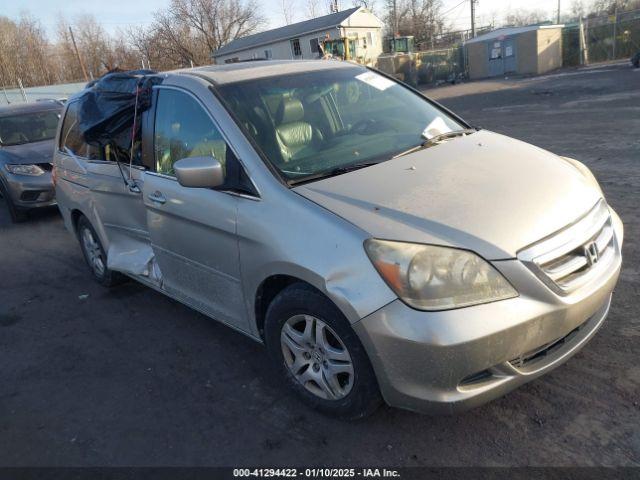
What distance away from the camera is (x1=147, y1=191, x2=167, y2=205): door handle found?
351cm

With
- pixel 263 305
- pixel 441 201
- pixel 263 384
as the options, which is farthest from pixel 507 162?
pixel 263 384

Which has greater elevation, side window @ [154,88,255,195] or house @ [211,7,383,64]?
house @ [211,7,383,64]

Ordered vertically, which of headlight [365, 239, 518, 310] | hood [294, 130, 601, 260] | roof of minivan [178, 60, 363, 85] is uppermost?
roof of minivan [178, 60, 363, 85]

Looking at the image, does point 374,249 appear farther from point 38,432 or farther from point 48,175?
point 48,175

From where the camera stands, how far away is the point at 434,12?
6519 cm

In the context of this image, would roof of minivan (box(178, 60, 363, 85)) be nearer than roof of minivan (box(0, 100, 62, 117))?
Yes

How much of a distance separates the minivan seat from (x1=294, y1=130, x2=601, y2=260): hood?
0.39m

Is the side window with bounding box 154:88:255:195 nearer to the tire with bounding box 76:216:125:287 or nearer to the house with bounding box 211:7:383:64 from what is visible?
the tire with bounding box 76:216:125:287

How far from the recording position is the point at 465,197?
2.59m

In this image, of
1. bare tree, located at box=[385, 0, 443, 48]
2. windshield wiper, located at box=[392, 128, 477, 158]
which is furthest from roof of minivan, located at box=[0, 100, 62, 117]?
bare tree, located at box=[385, 0, 443, 48]

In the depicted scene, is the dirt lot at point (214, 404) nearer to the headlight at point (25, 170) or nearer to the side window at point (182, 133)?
the side window at point (182, 133)

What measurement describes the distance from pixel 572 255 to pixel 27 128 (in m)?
9.79

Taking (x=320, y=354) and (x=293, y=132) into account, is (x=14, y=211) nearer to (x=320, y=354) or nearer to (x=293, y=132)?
(x=293, y=132)

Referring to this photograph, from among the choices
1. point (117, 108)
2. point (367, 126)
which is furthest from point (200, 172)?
point (117, 108)
